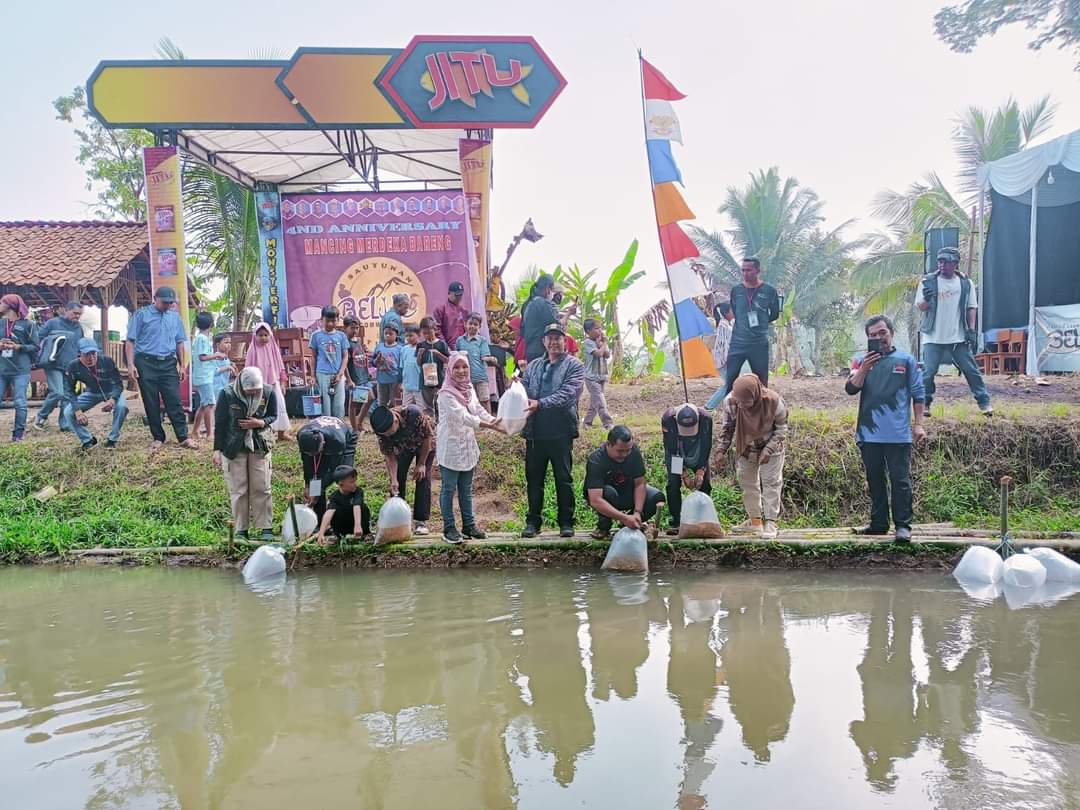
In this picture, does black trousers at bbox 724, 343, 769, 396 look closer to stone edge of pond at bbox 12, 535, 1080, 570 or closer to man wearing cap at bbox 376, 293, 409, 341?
stone edge of pond at bbox 12, 535, 1080, 570

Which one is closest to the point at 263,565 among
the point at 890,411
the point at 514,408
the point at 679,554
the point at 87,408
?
the point at 514,408

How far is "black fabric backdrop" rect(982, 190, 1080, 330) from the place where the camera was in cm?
1226

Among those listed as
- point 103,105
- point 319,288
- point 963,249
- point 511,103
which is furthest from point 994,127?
point 103,105

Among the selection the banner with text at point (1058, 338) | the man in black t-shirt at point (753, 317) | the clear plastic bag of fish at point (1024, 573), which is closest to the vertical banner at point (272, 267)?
the man in black t-shirt at point (753, 317)

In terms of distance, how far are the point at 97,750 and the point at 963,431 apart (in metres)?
8.02

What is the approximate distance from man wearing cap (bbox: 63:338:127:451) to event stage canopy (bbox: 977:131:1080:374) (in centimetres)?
1268

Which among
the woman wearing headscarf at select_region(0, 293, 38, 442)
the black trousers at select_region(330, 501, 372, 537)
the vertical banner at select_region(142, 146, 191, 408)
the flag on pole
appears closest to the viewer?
the black trousers at select_region(330, 501, 372, 537)

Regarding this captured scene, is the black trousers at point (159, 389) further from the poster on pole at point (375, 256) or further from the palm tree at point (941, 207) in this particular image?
the palm tree at point (941, 207)

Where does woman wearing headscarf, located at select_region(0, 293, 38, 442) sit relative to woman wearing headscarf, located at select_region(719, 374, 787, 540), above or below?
above

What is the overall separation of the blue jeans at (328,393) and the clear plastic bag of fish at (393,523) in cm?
338

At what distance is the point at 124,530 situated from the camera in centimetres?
765

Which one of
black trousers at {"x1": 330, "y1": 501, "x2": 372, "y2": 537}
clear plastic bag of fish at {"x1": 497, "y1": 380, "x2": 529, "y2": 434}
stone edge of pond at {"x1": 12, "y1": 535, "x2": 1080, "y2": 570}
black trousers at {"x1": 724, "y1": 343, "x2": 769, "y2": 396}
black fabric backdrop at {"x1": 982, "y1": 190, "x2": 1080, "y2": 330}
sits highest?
black fabric backdrop at {"x1": 982, "y1": 190, "x2": 1080, "y2": 330}

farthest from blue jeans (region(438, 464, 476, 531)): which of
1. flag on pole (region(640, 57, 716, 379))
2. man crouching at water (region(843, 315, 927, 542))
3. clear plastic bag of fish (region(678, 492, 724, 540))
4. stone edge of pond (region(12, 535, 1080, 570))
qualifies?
man crouching at water (region(843, 315, 927, 542))

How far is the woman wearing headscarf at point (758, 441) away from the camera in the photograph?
616 centimetres
